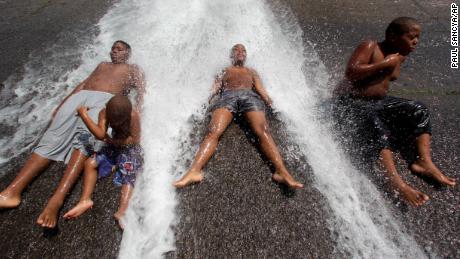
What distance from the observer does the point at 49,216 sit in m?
2.52

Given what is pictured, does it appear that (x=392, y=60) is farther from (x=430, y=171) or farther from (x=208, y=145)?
(x=208, y=145)

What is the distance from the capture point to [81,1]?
23.4ft

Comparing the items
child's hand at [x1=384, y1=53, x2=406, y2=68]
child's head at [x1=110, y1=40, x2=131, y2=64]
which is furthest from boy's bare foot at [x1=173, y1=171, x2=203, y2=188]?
child's hand at [x1=384, y1=53, x2=406, y2=68]

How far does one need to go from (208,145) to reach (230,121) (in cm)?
47

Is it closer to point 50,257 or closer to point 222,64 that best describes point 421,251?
point 50,257

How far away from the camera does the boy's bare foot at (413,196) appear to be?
2.57m

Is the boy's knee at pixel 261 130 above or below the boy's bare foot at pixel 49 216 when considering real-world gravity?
above

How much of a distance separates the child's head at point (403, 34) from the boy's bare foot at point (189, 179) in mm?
2227

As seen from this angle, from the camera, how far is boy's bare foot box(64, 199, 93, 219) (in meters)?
2.55

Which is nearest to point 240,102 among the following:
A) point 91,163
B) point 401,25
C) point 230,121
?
point 230,121

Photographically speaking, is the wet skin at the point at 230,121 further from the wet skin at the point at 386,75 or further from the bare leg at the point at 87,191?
the wet skin at the point at 386,75

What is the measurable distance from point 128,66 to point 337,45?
3.25m

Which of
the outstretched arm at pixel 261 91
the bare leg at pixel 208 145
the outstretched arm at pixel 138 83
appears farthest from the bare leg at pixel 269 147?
the outstretched arm at pixel 138 83

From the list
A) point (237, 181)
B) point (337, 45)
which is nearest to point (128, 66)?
point (237, 181)
